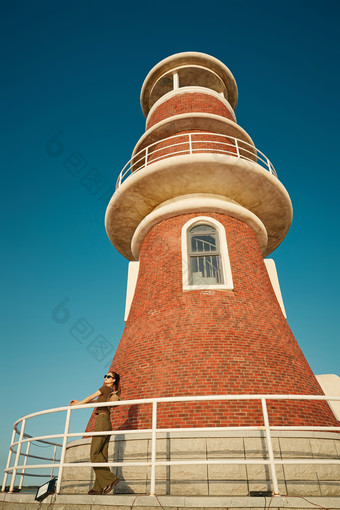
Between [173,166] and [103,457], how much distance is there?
791 centimetres

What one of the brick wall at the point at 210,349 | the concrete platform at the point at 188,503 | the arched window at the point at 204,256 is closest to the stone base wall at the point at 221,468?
the brick wall at the point at 210,349

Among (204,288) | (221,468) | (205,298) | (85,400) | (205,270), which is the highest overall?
(205,270)

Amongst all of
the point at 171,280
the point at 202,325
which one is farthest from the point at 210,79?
the point at 202,325

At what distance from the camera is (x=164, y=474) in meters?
5.49

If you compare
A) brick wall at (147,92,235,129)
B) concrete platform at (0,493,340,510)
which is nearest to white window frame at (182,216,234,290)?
concrete platform at (0,493,340,510)

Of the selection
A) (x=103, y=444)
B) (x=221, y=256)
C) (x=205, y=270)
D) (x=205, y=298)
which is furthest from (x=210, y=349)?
(x=103, y=444)

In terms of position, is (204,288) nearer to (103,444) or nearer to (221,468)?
(221,468)

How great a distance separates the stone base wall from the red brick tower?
0.88m

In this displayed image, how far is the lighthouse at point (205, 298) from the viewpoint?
705 cm

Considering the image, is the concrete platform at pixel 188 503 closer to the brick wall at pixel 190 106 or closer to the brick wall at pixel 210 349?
the brick wall at pixel 210 349

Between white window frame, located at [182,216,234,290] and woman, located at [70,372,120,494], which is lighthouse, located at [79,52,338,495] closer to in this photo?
white window frame, located at [182,216,234,290]

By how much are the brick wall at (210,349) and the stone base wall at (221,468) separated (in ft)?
2.81

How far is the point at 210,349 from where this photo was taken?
7.87 meters

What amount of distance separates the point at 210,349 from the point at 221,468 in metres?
2.70
